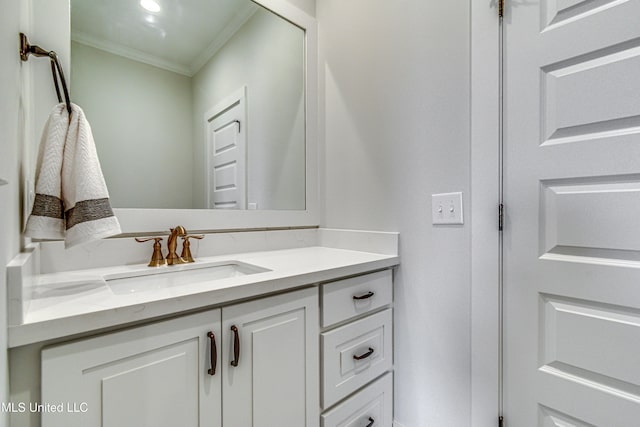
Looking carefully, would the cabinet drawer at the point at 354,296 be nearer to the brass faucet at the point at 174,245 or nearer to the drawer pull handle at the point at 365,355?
the drawer pull handle at the point at 365,355

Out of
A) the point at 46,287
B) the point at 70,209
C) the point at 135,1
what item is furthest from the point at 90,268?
the point at 135,1

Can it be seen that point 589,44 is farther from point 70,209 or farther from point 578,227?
point 70,209

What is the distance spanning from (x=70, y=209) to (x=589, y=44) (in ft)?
4.61

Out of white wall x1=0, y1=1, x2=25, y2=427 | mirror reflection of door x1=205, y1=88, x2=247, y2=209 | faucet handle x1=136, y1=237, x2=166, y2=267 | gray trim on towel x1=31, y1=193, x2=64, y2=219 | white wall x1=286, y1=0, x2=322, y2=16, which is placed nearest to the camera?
white wall x1=0, y1=1, x2=25, y2=427

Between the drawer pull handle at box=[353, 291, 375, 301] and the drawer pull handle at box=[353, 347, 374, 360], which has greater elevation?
the drawer pull handle at box=[353, 291, 375, 301]

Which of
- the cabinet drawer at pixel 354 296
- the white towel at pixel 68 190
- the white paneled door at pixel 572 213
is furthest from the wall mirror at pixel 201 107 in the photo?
the white paneled door at pixel 572 213

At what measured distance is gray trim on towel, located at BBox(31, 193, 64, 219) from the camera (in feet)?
2.20

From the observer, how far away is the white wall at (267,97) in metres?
1.31

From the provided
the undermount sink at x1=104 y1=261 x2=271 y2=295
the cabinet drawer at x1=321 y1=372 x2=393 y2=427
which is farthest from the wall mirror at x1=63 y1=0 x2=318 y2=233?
the cabinet drawer at x1=321 y1=372 x2=393 y2=427

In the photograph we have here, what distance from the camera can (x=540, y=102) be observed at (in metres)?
0.90

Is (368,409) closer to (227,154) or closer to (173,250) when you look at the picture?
(173,250)

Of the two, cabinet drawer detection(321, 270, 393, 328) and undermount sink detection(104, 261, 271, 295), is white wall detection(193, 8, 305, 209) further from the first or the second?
cabinet drawer detection(321, 270, 393, 328)

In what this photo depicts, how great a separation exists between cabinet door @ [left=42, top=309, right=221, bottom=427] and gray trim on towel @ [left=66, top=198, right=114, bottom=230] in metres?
0.27

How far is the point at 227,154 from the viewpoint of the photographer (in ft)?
4.35
